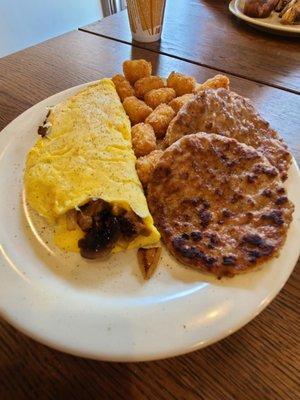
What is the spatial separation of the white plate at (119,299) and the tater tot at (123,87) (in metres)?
0.69

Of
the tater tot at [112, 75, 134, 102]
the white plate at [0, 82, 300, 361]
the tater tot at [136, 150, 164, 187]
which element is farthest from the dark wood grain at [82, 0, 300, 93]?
the white plate at [0, 82, 300, 361]

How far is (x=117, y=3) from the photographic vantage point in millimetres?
3902

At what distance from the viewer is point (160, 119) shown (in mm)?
1194

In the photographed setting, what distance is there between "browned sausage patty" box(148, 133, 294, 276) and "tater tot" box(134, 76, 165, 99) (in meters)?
0.51

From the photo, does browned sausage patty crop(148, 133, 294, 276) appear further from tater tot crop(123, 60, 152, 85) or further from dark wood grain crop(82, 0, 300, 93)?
dark wood grain crop(82, 0, 300, 93)

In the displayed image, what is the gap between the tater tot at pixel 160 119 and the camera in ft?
3.92

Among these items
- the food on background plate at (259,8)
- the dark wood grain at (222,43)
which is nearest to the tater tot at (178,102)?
the dark wood grain at (222,43)

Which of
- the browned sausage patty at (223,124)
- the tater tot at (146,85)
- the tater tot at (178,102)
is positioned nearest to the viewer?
the browned sausage patty at (223,124)

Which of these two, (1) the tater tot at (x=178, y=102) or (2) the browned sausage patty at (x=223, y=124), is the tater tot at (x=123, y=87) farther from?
(2) the browned sausage patty at (x=223, y=124)

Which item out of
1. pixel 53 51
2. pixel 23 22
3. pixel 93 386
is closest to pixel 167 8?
pixel 53 51

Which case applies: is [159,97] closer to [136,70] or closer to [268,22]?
[136,70]

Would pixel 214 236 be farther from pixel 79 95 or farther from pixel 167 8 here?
pixel 167 8

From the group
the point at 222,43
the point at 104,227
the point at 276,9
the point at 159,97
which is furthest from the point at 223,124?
the point at 276,9

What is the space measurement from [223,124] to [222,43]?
3.55 ft
